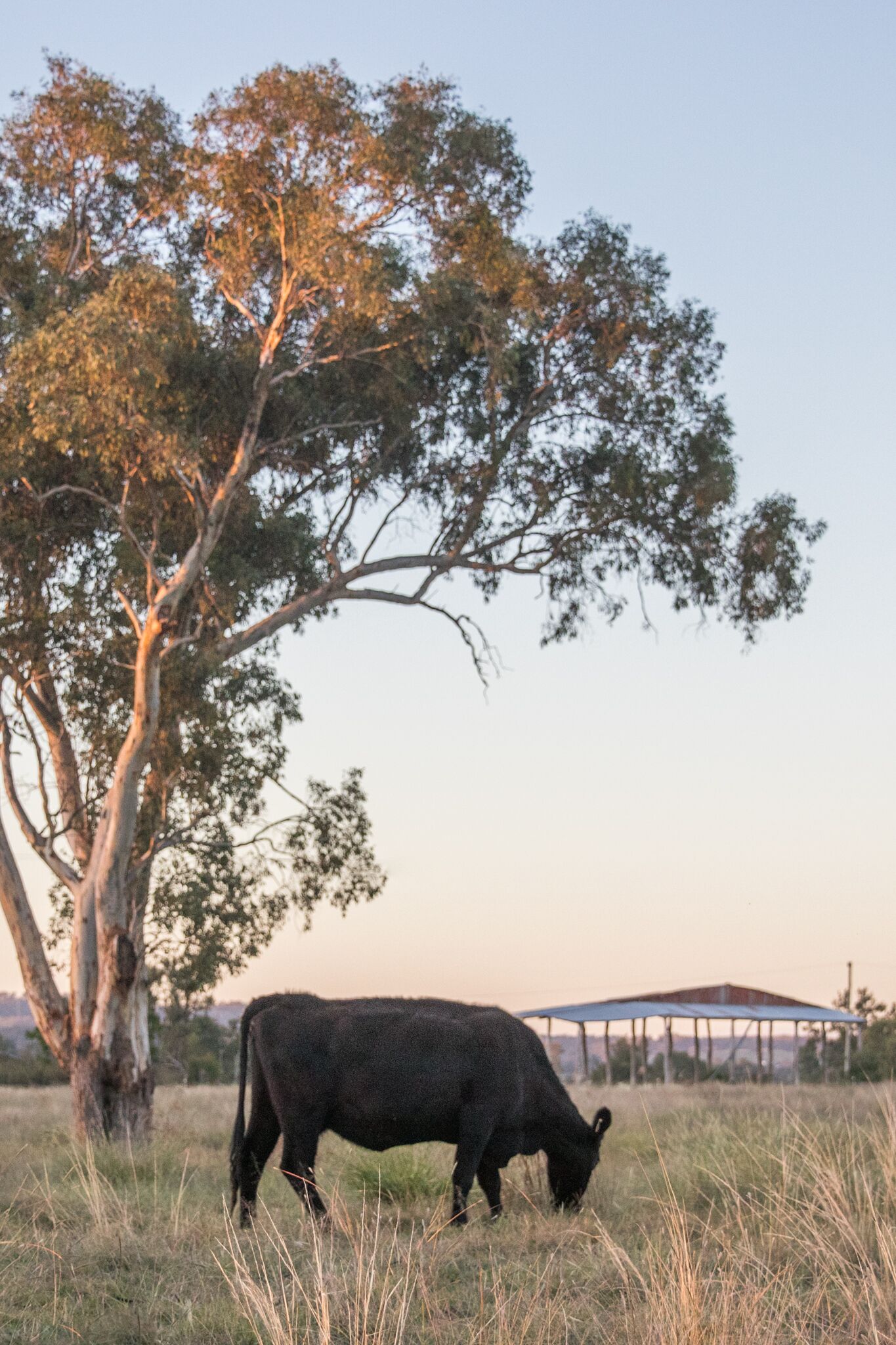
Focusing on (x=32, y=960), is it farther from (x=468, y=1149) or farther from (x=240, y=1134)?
(x=468, y=1149)

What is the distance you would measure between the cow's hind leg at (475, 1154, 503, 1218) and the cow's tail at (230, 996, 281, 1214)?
156 cm

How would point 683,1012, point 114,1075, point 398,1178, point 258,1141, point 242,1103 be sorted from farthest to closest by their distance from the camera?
point 683,1012, point 114,1075, point 398,1178, point 258,1141, point 242,1103

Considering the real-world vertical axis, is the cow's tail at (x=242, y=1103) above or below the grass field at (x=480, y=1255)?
above

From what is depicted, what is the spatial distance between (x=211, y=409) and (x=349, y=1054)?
10.4 metres

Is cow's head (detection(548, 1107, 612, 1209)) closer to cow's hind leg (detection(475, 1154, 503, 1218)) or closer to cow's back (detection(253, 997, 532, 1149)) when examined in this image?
cow's hind leg (detection(475, 1154, 503, 1218))

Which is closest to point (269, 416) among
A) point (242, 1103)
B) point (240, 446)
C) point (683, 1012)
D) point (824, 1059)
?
point (240, 446)

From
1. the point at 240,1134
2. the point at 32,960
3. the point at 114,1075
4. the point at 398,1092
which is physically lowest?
the point at 240,1134

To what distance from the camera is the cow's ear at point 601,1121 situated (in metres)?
9.84

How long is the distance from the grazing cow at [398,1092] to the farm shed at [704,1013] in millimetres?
25115

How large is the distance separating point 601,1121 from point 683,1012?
27.5m

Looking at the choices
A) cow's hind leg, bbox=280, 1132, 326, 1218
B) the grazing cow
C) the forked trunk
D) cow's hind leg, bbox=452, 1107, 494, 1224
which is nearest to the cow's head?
the grazing cow

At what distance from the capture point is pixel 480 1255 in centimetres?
738

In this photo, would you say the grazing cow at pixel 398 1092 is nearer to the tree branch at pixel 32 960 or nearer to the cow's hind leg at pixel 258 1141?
the cow's hind leg at pixel 258 1141

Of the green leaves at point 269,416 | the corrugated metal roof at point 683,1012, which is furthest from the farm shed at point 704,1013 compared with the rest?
the green leaves at point 269,416
